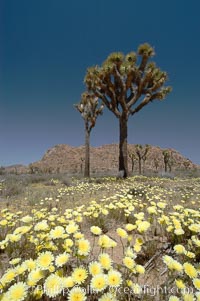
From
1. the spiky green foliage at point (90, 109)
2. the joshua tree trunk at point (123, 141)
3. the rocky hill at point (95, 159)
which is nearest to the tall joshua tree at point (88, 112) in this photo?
the spiky green foliage at point (90, 109)

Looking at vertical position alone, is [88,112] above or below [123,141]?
above

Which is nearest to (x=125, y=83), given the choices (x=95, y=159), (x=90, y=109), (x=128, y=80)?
(x=128, y=80)

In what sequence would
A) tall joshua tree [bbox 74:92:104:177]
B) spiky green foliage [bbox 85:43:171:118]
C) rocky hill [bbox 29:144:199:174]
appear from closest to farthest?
spiky green foliage [bbox 85:43:171:118] < tall joshua tree [bbox 74:92:104:177] < rocky hill [bbox 29:144:199:174]

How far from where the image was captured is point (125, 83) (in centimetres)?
1344

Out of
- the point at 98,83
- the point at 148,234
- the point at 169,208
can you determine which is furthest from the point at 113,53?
the point at 148,234

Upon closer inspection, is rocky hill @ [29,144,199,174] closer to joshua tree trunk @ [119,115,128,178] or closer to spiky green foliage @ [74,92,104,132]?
spiky green foliage @ [74,92,104,132]

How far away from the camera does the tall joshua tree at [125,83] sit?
13.0 m

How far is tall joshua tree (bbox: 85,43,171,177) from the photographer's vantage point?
13039 millimetres

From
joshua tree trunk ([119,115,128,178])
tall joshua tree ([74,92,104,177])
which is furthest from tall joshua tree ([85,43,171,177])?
tall joshua tree ([74,92,104,177])

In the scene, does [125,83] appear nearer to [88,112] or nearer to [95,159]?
[88,112]

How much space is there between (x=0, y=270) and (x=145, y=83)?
523 inches

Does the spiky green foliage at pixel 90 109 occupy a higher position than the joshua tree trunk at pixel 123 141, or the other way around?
the spiky green foliage at pixel 90 109

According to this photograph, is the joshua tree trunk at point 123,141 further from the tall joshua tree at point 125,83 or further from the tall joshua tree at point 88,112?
the tall joshua tree at point 88,112

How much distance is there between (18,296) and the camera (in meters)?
1.37
